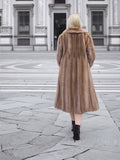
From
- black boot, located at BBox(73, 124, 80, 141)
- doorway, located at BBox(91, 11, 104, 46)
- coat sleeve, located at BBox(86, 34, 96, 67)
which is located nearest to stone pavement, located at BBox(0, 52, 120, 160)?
black boot, located at BBox(73, 124, 80, 141)

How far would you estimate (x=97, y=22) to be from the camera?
98.7 feet

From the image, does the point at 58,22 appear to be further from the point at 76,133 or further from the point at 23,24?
the point at 76,133

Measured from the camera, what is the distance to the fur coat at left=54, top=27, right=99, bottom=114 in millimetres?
3697

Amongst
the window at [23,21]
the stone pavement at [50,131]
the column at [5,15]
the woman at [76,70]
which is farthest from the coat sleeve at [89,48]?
the window at [23,21]

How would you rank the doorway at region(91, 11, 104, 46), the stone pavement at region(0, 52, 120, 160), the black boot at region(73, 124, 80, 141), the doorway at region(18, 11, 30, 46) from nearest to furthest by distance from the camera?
the stone pavement at region(0, 52, 120, 160)
the black boot at region(73, 124, 80, 141)
the doorway at region(91, 11, 104, 46)
the doorway at region(18, 11, 30, 46)

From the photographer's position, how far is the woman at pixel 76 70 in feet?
12.1

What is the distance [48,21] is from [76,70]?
26.8m

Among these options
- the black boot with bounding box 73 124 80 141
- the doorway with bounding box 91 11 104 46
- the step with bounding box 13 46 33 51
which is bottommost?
the black boot with bounding box 73 124 80 141

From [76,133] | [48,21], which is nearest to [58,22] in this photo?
[48,21]

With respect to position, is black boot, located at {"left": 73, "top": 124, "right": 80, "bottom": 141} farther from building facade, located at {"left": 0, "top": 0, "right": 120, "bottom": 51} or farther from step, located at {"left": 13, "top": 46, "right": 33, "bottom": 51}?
step, located at {"left": 13, "top": 46, "right": 33, "bottom": 51}

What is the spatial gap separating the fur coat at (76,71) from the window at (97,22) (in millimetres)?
26685

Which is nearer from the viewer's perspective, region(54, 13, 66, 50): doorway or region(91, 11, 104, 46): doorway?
region(91, 11, 104, 46): doorway

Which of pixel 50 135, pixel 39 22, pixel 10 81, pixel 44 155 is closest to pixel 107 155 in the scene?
pixel 44 155

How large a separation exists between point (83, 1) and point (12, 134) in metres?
27.1
